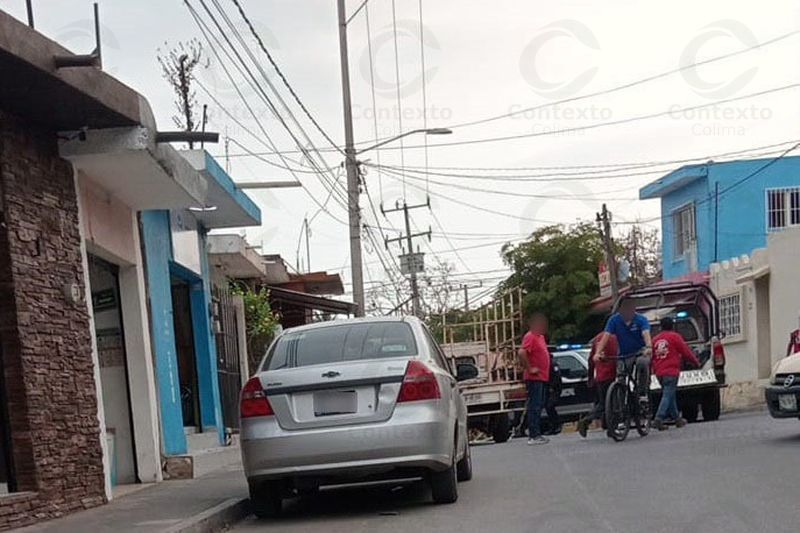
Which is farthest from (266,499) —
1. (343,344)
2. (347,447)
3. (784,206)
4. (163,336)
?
(784,206)

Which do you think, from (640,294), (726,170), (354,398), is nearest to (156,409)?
(354,398)

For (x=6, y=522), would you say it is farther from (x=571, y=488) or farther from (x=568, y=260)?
(x=568, y=260)

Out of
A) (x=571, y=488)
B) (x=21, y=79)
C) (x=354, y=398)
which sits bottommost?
(x=571, y=488)

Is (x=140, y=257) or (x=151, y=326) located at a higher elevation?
(x=140, y=257)

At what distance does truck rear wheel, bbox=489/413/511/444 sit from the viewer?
2031cm

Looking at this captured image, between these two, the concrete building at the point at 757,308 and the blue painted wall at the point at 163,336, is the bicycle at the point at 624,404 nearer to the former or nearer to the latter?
the blue painted wall at the point at 163,336

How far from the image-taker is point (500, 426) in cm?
2036

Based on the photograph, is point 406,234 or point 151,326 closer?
point 151,326

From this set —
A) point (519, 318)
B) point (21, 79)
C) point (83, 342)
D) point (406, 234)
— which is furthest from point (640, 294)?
point (406, 234)

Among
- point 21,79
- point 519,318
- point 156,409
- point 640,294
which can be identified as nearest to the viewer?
point 21,79

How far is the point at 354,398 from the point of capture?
873cm

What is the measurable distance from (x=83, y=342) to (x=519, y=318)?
12461mm

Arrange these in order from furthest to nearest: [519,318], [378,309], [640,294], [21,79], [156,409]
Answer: [378,309] < [519,318] < [640,294] < [156,409] < [21,79]

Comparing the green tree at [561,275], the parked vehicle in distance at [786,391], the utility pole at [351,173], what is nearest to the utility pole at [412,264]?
the green tree at [561,275]
